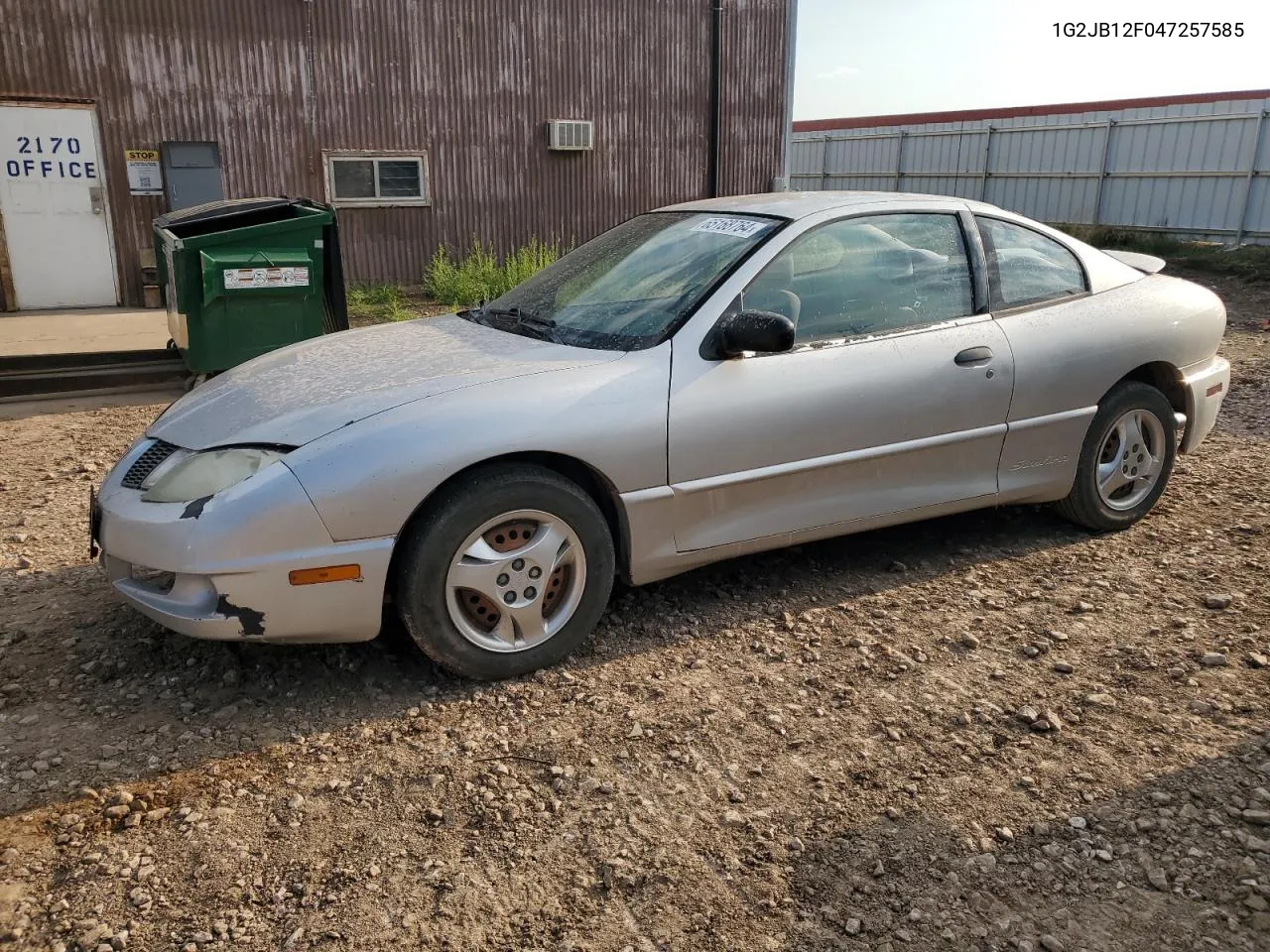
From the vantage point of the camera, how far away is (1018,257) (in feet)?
15.0

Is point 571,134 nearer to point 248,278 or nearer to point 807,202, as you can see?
point 248,278

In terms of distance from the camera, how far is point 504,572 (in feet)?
11.3

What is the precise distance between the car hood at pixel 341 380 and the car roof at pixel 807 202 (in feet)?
3.56

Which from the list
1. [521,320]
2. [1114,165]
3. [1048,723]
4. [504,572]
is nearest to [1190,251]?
[1114,165]

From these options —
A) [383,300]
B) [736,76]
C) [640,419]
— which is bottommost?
[383,300]

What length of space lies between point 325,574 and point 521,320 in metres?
1.53

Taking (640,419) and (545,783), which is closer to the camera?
(545,783)

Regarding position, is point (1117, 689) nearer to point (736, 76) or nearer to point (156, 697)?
point (156, 697)

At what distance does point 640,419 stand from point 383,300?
942 cm

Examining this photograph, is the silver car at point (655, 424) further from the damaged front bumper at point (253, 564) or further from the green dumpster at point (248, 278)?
the green dumpster at point (248, 278)

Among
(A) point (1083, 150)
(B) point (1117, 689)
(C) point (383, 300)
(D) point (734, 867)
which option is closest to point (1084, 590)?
(B) point (1117, 689)

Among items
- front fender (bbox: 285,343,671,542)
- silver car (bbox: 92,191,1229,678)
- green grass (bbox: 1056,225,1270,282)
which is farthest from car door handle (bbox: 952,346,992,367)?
green grass (bbox: 1056,225,1270,282)

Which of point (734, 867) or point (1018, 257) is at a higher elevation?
point (1018, 257)

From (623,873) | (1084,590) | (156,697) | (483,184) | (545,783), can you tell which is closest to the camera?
(623,873)
